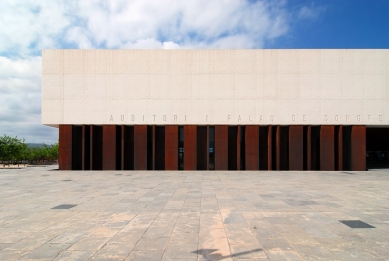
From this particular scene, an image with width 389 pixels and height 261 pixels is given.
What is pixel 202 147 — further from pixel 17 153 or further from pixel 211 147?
pixel 17 153

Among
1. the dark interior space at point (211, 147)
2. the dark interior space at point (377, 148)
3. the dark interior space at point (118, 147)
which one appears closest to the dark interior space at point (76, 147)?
the dark interior space at point (118, 147)

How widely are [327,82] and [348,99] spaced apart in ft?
8.74

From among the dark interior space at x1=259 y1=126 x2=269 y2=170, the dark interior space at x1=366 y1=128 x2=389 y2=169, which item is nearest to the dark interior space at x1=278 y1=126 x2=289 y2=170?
the dark interior space at x1=259 y1=126 x2=269 y2=170

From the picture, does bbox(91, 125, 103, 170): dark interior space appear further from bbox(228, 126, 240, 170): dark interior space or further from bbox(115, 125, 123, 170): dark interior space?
bbox(228, 126, 240, 170): dark interior space

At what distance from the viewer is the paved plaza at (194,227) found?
5487 mm

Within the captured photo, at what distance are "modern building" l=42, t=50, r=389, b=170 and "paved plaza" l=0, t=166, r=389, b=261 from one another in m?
14.0

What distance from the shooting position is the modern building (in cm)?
2539

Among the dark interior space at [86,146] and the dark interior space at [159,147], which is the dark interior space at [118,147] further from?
the dark interior space at [159,147]

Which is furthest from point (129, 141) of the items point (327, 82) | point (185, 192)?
point (327, 82)

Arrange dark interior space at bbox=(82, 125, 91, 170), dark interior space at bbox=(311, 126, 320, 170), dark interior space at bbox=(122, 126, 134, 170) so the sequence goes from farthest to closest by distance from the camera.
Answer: dark interior space at bbox=(122, 126, 134, 170) < dark interior space at bbox=(311, 126, 320, 170) < dark interior space at bbox=(82, 125, 91, 170)

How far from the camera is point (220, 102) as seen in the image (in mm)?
25594

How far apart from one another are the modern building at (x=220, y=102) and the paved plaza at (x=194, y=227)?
13960mm

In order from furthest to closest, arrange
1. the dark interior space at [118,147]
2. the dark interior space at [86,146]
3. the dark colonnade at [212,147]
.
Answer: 1. the dark interior space at [118,147]
2. the dark interior space at [86,146]
3. the dark colonnade at [212,147]

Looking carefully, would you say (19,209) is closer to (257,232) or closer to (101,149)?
(257,232)
